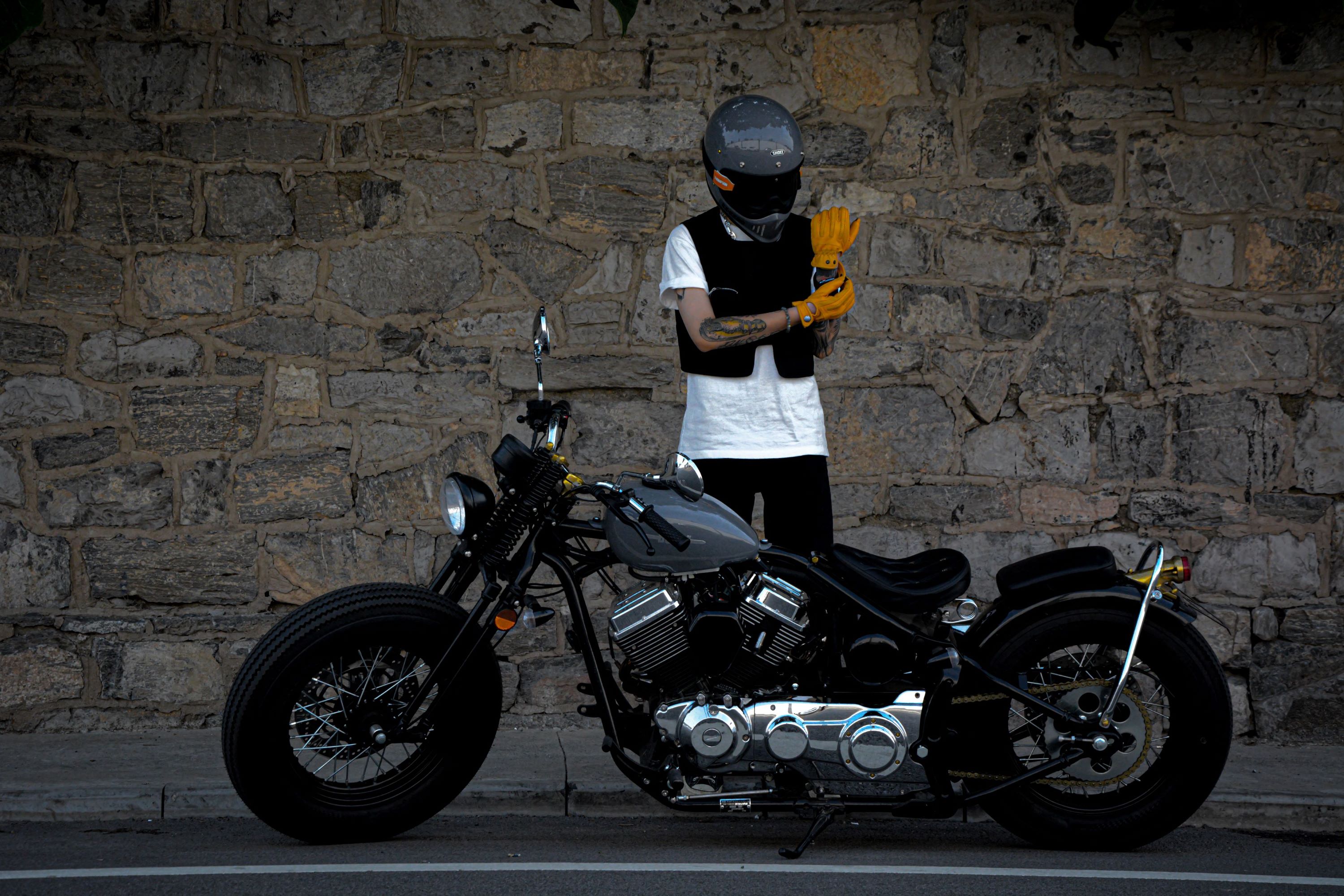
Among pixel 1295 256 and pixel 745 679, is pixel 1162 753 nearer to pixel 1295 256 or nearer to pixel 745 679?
pixel 745 679

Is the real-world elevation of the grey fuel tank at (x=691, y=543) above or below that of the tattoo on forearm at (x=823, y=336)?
below

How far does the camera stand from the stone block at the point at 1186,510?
5773mm

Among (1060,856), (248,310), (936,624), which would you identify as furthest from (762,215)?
(248,310)

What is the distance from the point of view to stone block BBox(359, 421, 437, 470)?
570 centimetres

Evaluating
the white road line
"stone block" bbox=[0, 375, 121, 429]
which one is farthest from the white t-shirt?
"stone block" bbox=[0, 375, 121, 429]

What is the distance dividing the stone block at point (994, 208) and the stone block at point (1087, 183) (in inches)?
3.0

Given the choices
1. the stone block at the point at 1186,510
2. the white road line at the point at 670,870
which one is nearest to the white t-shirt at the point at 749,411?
the white road line at the point at 670,870

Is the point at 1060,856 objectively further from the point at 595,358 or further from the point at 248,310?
the point at 248,310

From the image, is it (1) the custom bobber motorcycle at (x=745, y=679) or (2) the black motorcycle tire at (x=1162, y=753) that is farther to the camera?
(2) the black motorcycle tire at (x=1162, y=753)

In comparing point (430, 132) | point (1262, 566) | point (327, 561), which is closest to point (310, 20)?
point (430, 132)

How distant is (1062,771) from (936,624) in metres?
0.60

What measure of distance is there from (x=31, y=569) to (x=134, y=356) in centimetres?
98

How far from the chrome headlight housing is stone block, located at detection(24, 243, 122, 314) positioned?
258 cm

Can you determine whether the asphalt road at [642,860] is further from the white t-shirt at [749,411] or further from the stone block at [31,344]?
the stone block at [31,344]
